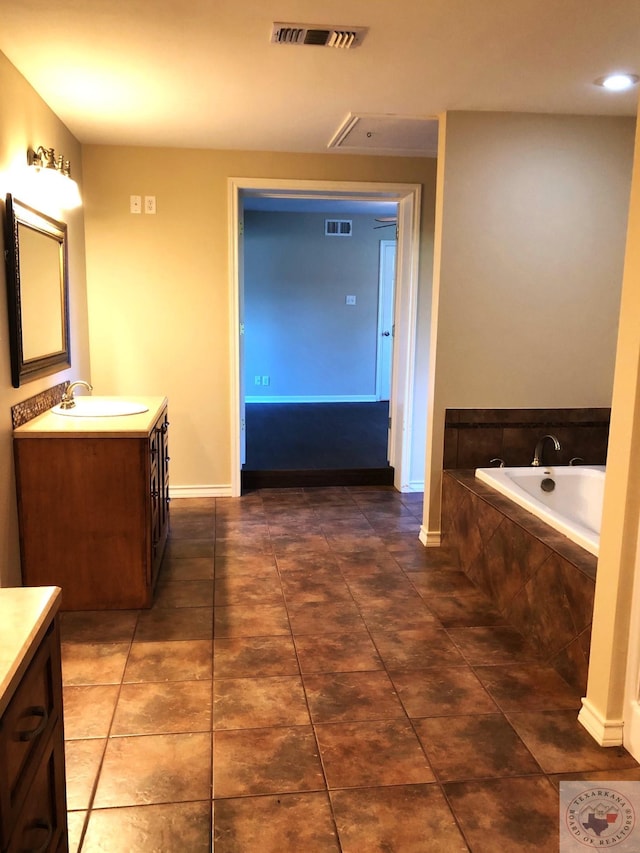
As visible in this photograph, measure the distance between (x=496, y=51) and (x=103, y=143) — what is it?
103 inches

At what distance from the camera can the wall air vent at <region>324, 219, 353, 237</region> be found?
8227mm

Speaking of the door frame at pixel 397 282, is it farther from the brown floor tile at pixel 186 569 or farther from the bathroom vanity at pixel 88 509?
the bathroom vanity at pixel 88 509

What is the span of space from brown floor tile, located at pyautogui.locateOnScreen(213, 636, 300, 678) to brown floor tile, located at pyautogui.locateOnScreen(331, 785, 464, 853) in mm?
688

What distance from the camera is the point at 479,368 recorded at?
3.69 m

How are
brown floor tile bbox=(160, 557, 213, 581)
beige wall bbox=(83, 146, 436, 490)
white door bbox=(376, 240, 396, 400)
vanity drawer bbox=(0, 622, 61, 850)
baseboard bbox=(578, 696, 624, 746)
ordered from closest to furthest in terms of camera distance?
vanity drawer bbox=(0, 622, 61, 850) → baseboard bbox=(578, 696, 624, 746) → brown floor tile bbox=(160, 557, 213, 581) → beige wall bbox=(83, 146, 436, 490) → white door bbox=(376, 240, 396, 400)

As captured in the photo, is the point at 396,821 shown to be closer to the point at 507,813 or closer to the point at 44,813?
the point at 507,813

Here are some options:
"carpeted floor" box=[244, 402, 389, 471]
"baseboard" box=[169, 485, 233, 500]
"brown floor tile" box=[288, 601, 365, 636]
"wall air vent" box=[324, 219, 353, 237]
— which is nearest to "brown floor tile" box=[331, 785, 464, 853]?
"brown floor tile" box=[288, 601, 365, 636]

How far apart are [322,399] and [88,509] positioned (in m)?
5.82

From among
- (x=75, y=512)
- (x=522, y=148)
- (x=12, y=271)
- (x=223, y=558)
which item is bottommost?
(x=223, y=558)

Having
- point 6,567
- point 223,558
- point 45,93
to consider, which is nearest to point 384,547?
point 223,558

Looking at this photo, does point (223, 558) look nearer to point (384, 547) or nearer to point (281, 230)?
point (384, 547)

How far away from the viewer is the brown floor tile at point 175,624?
9.06 ft

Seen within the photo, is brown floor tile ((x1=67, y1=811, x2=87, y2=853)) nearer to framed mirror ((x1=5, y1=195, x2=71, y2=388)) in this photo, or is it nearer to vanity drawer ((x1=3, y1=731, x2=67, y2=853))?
vanity drawer ((x1=3, y1=731, x2=67, y2=853))

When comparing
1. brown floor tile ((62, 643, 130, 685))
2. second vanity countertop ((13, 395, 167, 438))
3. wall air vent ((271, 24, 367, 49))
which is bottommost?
brown floor tile ((62, 643, 130, 685))
